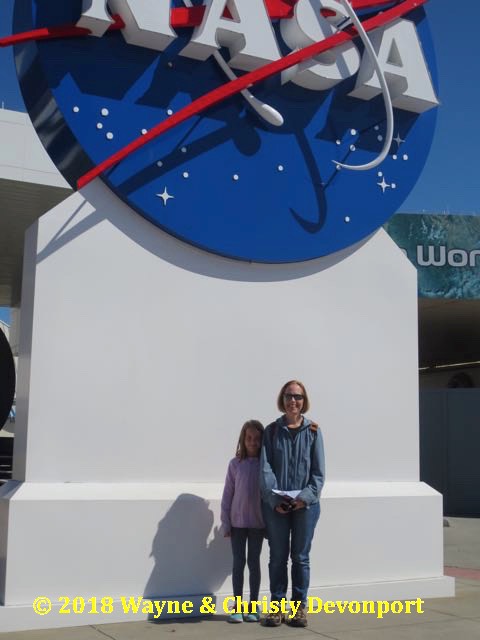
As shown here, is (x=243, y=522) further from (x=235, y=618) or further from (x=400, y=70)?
(x=400, y=70)

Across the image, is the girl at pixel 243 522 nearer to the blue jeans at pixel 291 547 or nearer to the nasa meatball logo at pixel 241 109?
the blue jeans at pixel 291 547

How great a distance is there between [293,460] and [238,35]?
10.8 ft

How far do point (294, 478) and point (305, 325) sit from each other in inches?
62.2

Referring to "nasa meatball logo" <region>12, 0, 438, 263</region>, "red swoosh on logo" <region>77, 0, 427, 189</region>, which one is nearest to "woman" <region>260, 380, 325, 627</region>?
"nasa meatball logo" <region>12, 0, 438, 263</region>

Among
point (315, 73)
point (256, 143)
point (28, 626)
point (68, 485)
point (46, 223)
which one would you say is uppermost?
point (315, 73)

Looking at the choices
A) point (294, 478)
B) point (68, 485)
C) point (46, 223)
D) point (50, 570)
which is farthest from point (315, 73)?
point (50, 570)

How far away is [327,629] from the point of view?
19.0 ft

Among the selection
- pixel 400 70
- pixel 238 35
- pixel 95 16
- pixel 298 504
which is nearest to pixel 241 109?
pixel 238 35

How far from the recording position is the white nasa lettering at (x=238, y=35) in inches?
253

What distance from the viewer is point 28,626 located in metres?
5.48

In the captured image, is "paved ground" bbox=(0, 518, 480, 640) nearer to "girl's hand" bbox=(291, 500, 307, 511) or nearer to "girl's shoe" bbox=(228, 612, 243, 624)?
"girl's shoe" bbox=(228, 612, 243, 624)

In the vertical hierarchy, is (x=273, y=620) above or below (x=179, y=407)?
below

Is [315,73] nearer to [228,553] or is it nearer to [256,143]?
[256,143]

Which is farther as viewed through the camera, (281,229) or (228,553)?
(281,229)
